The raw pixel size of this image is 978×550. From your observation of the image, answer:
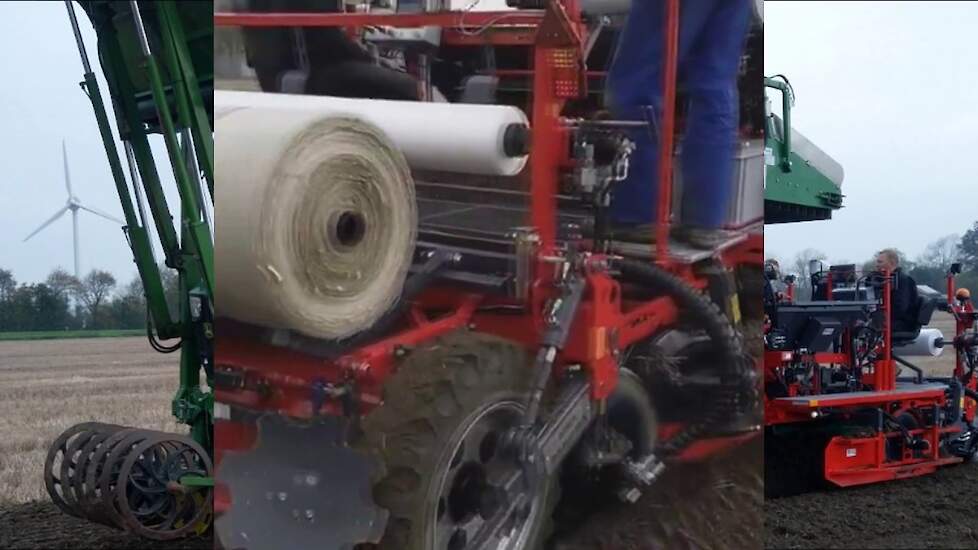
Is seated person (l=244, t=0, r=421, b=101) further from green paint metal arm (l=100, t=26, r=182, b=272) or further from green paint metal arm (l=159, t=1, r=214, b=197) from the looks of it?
green paint metal arm (l=100, t=26, r=182, b=272)

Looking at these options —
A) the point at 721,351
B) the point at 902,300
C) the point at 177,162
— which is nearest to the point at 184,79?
the point at 177,162

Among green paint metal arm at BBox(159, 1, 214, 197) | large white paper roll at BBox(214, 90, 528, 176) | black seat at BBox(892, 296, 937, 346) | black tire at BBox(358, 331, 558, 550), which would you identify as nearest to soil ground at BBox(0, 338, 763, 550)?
black tire at BBox(358, 331, 558, 550)

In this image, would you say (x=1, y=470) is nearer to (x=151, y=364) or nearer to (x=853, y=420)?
(x=151, y=364)

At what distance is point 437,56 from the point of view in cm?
317

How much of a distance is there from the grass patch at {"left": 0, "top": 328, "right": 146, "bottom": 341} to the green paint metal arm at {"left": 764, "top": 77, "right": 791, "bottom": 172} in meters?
3.53

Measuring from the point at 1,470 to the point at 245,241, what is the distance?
3.65 metres

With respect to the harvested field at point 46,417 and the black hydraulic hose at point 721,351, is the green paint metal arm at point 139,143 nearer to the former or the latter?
the harvested field at point 46,417

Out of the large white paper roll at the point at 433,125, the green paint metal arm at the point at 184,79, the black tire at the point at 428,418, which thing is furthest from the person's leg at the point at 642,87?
the green paint metal arm at the point at 184,79

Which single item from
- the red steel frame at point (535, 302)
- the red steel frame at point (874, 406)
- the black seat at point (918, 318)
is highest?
the red steel frame at point (535, 302)

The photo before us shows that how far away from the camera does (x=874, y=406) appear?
20.2ft

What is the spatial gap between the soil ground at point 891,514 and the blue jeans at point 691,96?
207 cm

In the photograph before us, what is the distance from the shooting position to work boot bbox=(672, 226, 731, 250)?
3650 mm

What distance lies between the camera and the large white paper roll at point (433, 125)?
2996 mm

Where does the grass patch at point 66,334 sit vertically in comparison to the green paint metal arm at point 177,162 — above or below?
below
